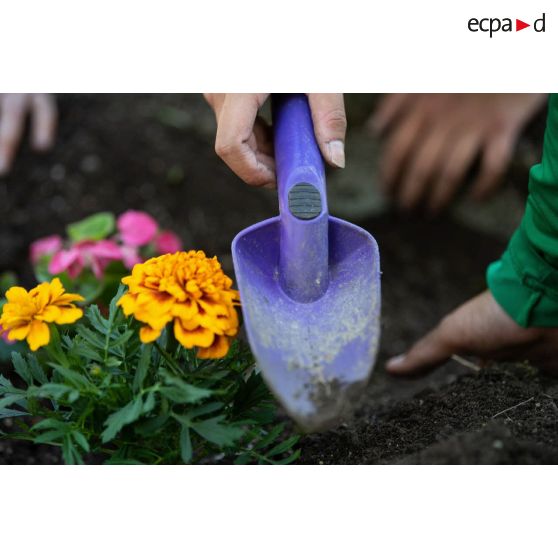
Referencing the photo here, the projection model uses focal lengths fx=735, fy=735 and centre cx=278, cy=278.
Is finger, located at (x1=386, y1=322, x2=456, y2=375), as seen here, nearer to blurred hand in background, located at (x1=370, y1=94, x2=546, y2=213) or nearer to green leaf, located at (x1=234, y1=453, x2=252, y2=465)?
green leaf, located at (x1=234, y1=453, x2=252, y2=465)

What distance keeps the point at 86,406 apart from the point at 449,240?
171 centimetres

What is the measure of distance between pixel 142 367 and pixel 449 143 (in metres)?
1.77

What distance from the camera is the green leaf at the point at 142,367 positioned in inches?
39.8

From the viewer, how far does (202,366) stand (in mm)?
1099

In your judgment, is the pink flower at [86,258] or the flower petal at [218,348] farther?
the pink flower at [86,258]

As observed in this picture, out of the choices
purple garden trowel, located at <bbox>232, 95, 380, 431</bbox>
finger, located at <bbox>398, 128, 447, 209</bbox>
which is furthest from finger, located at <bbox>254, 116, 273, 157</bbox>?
finger, located at <bbox>398, 128, 447, 209</bbox>

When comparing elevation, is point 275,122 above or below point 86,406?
above

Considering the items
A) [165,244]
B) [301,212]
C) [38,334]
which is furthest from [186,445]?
[165,244]

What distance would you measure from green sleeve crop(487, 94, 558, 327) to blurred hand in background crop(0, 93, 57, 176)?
1609 millimetres

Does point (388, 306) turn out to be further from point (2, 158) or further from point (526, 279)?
point (2, 158)

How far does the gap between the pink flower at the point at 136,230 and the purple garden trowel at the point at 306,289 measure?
0.54 meters

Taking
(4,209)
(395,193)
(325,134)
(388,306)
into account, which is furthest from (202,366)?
(395,193)

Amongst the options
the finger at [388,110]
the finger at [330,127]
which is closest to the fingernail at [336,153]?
the finger at [330,127]

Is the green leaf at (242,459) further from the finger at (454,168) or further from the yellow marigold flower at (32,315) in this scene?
the finger at (454,168)
